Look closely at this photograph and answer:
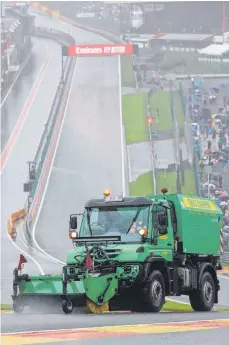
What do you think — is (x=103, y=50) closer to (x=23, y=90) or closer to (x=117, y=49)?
(x=117, y=49)

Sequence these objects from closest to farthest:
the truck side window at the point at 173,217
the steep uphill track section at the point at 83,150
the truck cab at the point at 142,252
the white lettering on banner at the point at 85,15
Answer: the truck cab at the point at 142,252 → the truck side window at the point at 173,217 → the steep uphill track section at the point at 83,150 → the white lettering on banner at the point at 85,15

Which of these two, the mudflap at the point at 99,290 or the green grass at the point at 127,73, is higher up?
the green grass at the point at 127,73

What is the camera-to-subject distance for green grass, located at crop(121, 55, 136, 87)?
74.2 meters

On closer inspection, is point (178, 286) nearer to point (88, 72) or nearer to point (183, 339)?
point (183, 339)

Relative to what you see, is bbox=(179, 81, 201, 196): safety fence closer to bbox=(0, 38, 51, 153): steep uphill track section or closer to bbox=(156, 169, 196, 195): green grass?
bbox=(156, 169, 196, 195): green grass

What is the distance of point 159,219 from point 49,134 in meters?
47.1

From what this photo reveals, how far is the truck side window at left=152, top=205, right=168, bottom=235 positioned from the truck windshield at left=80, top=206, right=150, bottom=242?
0.17m

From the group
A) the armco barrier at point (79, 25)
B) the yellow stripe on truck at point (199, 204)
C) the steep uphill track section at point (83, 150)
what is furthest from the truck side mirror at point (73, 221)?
the armco barrier at point (79, 25)

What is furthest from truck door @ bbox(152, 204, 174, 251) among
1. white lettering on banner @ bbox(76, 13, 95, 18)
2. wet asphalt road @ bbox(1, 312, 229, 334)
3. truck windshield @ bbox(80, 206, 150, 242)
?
white lettering on banner @ bbox(76, 13, 95, 18)

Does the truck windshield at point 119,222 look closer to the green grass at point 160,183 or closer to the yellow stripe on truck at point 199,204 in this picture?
the yellow stripe on truck at point 199,204

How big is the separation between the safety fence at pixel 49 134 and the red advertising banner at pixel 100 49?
0.71 m

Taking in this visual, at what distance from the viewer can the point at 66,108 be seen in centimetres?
7406

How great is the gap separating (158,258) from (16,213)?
34.7 meters

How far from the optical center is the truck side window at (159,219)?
19.3m
